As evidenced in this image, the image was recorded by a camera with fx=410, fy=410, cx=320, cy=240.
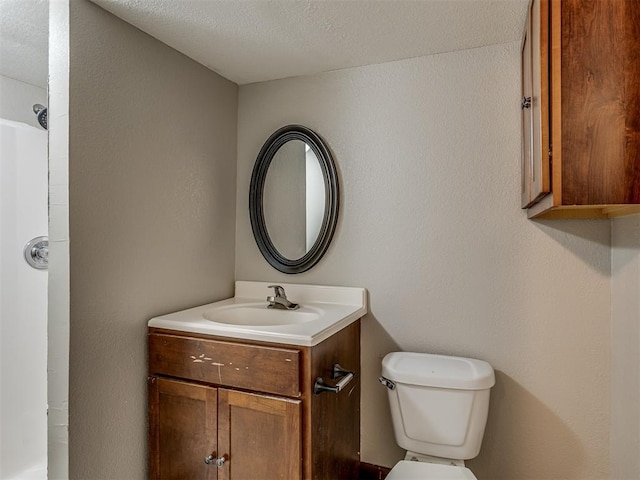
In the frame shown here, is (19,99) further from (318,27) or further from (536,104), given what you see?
(536,104)

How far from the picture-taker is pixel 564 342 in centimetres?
A: 166

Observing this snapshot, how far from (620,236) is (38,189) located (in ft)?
8.64

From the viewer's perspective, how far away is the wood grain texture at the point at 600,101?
40.6 inches

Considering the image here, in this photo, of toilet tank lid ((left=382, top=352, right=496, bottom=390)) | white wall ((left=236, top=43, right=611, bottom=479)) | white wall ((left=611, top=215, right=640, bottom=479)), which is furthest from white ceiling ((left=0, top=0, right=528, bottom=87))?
toilet tank lid ((left=382, top=352, right=496, bottom=390))

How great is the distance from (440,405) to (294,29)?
157 cm

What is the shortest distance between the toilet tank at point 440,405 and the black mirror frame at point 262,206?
0.66 m

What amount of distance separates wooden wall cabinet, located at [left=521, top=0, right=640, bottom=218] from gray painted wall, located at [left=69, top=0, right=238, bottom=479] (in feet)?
4.68

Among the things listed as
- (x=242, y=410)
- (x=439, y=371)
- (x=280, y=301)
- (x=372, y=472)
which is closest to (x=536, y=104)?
(x=439, y=371)

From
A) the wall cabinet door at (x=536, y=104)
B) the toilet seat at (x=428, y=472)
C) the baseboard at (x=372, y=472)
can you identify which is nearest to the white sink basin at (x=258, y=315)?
the toilet seat at (x=428, y=472)

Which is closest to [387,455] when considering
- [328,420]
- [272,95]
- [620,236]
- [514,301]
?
[328,420]

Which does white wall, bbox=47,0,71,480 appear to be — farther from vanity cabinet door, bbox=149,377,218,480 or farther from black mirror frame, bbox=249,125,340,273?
black mirror frame, bbox=249,125,340,273

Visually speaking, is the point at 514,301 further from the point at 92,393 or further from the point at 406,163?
the point at 92,393

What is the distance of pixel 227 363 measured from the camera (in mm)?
1488

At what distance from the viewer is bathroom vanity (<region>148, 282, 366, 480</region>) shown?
139 cm
